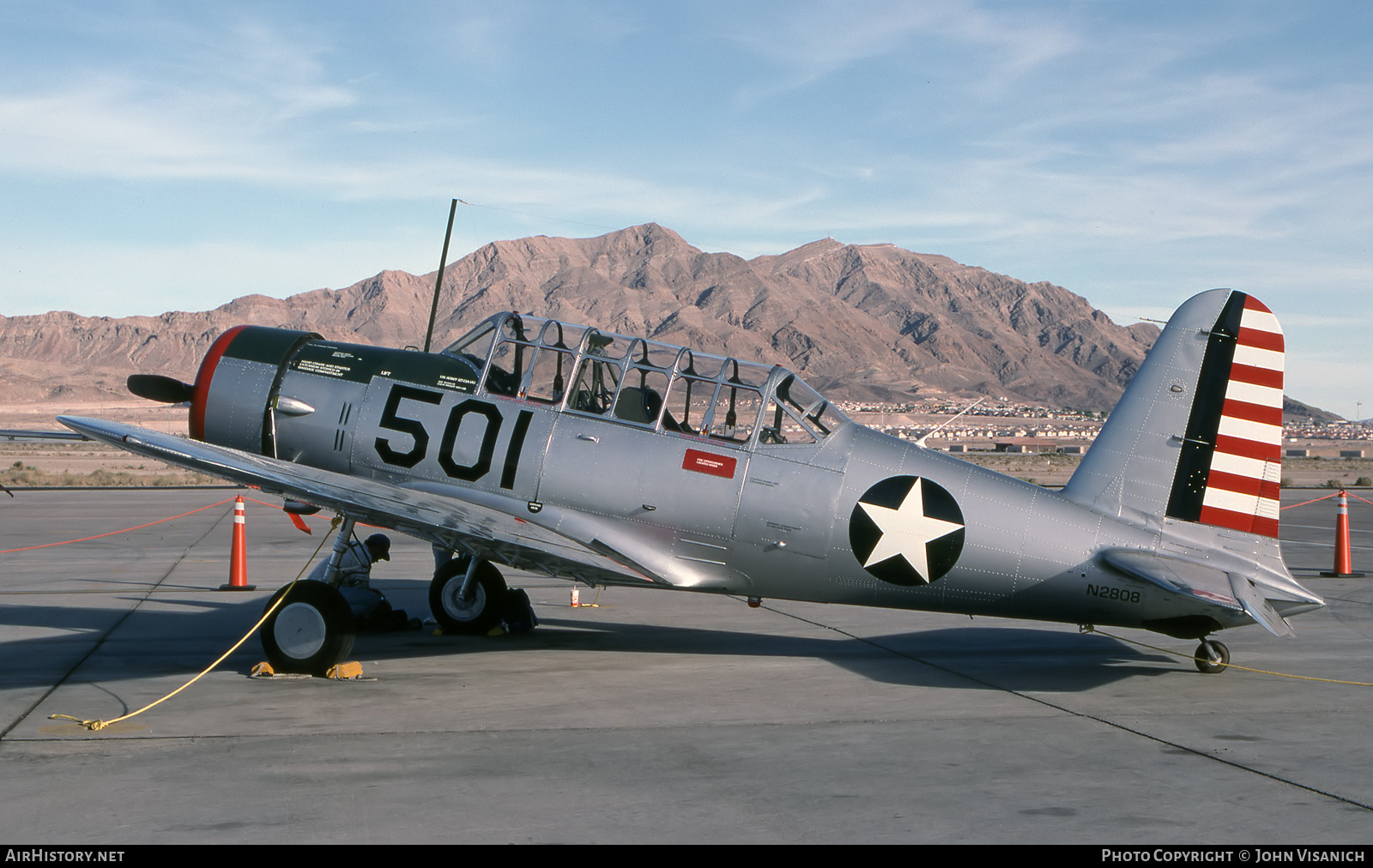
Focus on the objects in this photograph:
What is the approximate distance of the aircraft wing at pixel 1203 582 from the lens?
25.0 ft

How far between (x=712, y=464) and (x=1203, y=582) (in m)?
3.75

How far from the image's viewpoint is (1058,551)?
27.6 ft

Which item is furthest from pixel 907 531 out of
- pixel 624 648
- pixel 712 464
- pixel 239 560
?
pixel 239 560

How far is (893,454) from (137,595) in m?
8.71

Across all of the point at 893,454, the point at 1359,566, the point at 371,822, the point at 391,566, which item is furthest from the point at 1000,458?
the point at 371,822

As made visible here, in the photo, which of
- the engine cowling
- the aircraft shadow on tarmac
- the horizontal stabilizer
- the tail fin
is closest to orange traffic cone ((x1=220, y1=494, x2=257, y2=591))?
the aircraft shadow on tarmac

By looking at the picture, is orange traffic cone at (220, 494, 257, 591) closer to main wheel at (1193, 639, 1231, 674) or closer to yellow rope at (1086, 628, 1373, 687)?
yellow rope at (1086, 628, 1373, 687)

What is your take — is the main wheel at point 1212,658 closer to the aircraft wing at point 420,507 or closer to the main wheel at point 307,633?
the aircraft wing at point 420,507

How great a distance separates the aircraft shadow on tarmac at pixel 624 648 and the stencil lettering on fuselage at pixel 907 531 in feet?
2.79

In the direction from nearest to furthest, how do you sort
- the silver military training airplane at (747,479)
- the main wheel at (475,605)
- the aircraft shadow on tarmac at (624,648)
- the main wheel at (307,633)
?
the main wheel at (307,633), the silver military training airplane at (747,479), the aircraft shadow on tarmac at (624,648), the main wheel at (475,605)

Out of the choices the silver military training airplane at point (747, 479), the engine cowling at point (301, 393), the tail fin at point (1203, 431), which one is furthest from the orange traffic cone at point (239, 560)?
the tail fin at point (1203, 431)

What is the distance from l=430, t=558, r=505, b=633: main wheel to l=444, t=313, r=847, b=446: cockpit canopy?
6.70ft

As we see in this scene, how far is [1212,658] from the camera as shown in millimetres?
8820

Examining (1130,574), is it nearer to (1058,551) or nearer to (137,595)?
(1058,551)
